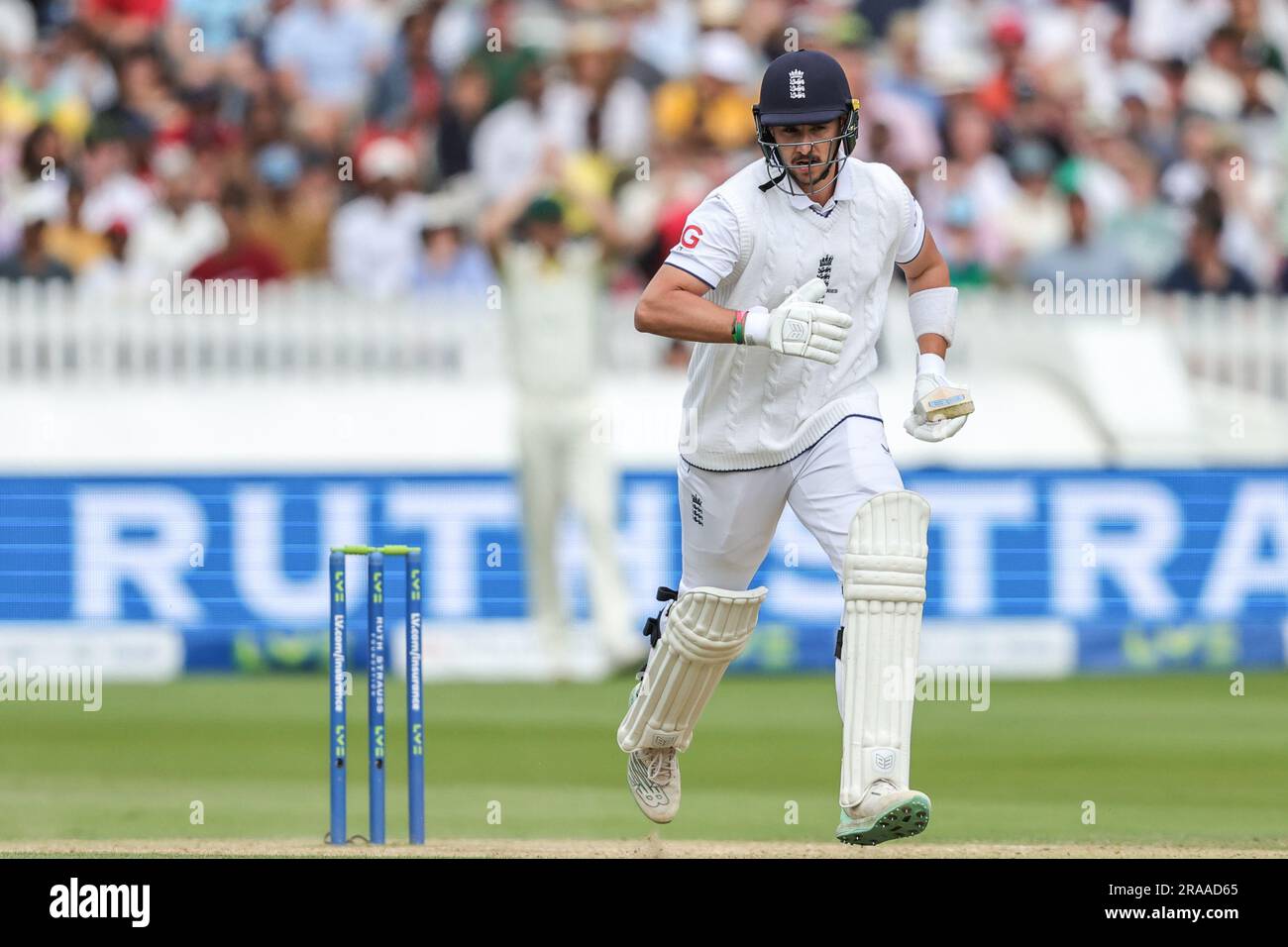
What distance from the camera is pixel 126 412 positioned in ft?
46.2

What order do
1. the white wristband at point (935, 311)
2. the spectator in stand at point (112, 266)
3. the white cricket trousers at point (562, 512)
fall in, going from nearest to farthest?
the white wristband at point (935, 311) → the white cricket trousers at point (562, 512) → the spectator in stand at point (112, 266)

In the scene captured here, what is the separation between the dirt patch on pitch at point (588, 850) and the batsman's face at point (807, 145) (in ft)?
6.25

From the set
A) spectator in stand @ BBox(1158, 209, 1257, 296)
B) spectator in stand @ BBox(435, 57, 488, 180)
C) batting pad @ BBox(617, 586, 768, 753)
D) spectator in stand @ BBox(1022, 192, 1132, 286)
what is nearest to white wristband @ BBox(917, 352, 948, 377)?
batting pad @ BBox(617, 586, 768, 753)

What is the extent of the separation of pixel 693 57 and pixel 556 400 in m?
4.19

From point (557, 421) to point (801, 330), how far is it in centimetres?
650

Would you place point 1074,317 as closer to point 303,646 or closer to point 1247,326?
point 1247,326

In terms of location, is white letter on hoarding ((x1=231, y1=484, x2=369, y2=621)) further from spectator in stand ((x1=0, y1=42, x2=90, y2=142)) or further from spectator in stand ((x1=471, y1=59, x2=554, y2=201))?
spectator in stand ((x1=0, y1=42, x2=90, y2=142))

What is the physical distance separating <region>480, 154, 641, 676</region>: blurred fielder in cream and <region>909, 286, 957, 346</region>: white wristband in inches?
220

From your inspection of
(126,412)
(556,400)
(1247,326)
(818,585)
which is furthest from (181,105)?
(1247,326)

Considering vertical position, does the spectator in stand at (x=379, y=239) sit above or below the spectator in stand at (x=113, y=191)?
below

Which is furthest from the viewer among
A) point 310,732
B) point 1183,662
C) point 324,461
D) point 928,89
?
point 928,89

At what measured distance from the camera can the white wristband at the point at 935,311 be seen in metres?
7.11

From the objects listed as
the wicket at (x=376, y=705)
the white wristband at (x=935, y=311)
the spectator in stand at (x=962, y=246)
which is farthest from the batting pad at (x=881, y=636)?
the spectator in stand at (x=962, y=246)

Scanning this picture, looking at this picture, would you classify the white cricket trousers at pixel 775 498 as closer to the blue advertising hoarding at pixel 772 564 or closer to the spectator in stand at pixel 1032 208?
the blue advertising hoarding at pixel 772 564
